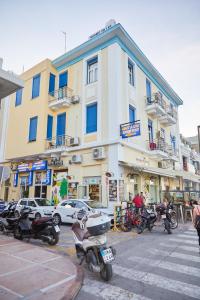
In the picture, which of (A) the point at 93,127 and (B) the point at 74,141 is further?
(B) the point at 74,141

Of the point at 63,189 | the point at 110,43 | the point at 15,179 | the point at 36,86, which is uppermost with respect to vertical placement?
the point at 110,43

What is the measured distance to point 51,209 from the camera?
1369cm

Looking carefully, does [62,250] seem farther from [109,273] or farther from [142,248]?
[109,273]

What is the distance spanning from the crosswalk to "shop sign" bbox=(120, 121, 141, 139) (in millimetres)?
7706

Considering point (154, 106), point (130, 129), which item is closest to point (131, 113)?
point (154, 106)

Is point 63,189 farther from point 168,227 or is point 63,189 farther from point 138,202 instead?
point 168,227

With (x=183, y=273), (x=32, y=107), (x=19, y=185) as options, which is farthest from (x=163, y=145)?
(x=183, y=273)

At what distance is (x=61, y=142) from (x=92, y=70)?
630 cm

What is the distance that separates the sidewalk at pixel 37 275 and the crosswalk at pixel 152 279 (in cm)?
38

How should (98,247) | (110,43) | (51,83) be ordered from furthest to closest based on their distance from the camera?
(51,83) → (110,43) → (98,247)

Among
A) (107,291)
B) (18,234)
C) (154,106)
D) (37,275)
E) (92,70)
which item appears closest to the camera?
(107,291)

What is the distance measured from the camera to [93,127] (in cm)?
1565

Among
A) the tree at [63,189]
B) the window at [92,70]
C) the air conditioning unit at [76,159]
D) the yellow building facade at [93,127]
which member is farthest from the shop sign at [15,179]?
the window at [92,70]

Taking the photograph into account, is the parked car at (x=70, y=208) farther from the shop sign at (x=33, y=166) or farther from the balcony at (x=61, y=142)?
the shop sign at (x=33, y=166)
